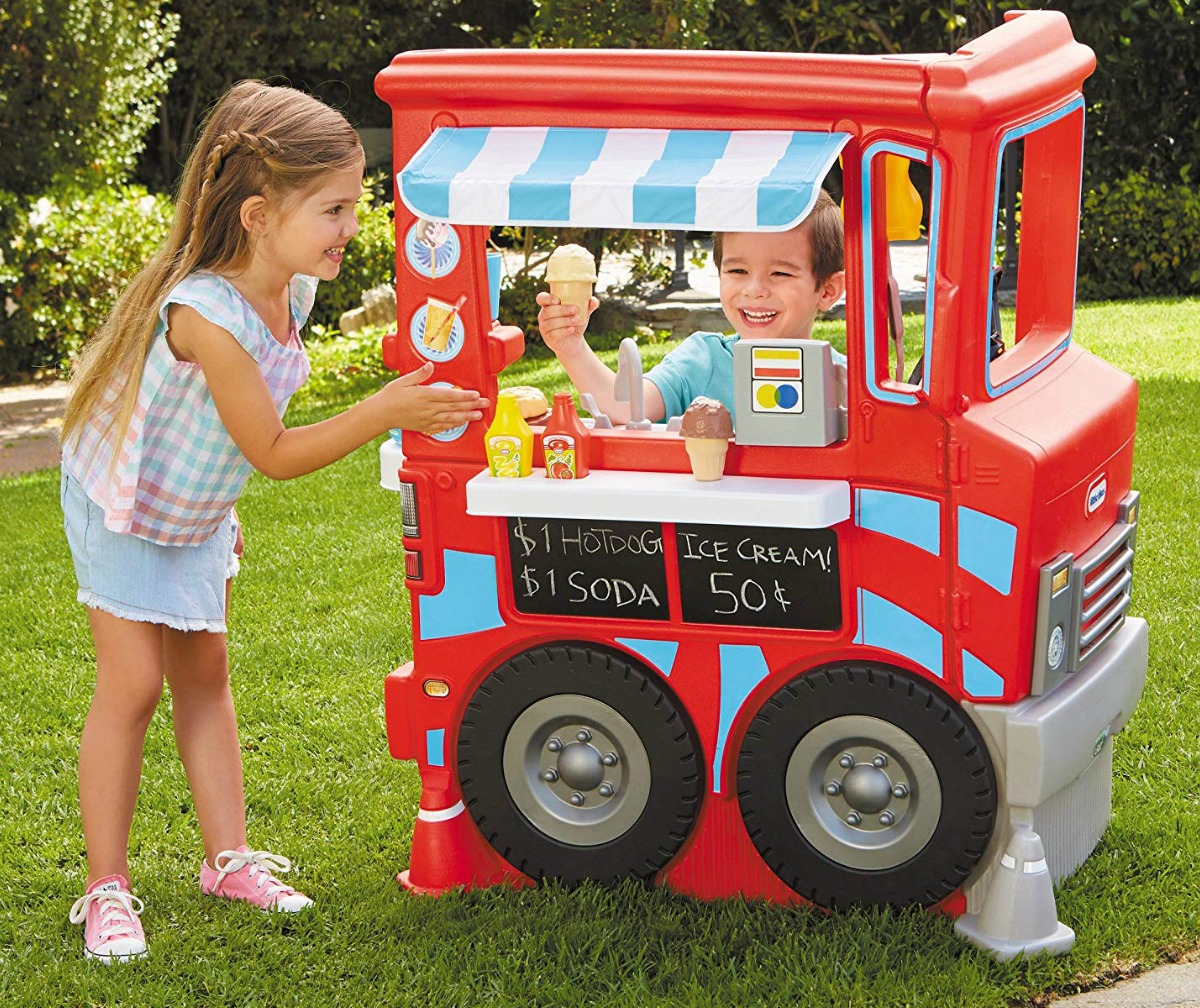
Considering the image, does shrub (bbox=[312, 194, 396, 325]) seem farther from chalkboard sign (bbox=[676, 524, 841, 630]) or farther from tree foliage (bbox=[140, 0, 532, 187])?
chalkboard sign (bbox=[676, 524, 841, 630])

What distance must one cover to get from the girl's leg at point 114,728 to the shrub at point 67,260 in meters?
7.46

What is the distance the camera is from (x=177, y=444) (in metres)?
3.04

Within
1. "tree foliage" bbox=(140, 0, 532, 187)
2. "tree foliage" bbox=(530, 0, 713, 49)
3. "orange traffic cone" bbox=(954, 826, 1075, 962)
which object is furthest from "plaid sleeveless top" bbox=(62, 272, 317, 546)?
"tree foliage" bbox=(140, 0, 532, 187)

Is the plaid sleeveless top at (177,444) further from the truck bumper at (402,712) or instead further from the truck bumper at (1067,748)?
the truck bumper at (1067,748)

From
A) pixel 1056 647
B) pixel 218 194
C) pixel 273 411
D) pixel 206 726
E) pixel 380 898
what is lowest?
pixel 380 898

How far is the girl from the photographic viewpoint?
2.94 meters

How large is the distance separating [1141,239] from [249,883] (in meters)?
9.59

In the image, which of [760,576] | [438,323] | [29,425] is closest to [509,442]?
[438,323]

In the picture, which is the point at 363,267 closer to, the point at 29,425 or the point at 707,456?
the point at 29,425

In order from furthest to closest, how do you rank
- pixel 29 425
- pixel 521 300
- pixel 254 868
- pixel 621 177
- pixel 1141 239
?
pixel 1141 239, pixel 521 300, pixel 29 425, pixel 254 868, pixel 621 177

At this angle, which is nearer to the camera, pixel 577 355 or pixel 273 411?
pixel 273 411

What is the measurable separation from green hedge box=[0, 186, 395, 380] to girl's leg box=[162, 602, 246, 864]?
7.21m

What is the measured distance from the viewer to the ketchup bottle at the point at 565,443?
9.48 ft

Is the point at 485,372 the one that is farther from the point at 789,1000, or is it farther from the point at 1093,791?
the point at 1093,791
